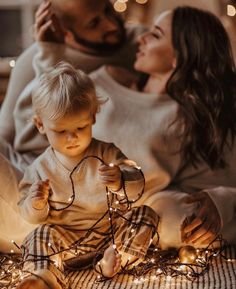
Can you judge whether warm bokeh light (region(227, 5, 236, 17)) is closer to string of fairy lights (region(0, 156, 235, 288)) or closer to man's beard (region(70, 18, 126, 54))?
man's beard (region(70, 18, 126, 54))

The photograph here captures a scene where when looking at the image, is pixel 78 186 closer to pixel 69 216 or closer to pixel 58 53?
pixel 69 216

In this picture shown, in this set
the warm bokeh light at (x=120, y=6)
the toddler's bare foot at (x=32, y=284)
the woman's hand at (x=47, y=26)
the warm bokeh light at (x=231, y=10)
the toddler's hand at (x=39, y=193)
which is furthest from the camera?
the warm bokeh light at (x=120, y=6)

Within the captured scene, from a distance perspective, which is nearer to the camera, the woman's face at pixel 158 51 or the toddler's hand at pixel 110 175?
the toddler's hand at pixel 110 175

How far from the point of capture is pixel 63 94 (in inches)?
46.6

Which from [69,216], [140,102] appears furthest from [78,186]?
[140,102]

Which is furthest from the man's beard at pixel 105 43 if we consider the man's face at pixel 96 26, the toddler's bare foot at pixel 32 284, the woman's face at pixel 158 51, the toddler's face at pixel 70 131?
the toddler's bare foot at pixel 32 284

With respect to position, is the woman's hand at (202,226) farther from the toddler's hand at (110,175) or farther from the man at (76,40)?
the man at (76,40)

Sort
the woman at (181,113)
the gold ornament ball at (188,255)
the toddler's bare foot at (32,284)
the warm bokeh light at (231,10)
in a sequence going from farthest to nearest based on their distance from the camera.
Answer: the warm bokeh light at (231,10) → the woman at (181,113) → the gold ornament ball at (188,255) → the toddler's bare foot at (32,284)

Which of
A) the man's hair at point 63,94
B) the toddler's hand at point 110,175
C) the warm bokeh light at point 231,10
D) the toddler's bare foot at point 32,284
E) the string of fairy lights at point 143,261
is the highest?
the man's hair at point 63,94

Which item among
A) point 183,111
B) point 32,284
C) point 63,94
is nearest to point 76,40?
point 183,111

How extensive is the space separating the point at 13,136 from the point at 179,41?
522 mm

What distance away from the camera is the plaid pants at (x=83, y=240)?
4.03 feet

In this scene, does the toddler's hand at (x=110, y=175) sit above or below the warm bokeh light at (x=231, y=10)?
below

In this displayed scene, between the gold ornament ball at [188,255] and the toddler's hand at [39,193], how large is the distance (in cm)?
33
